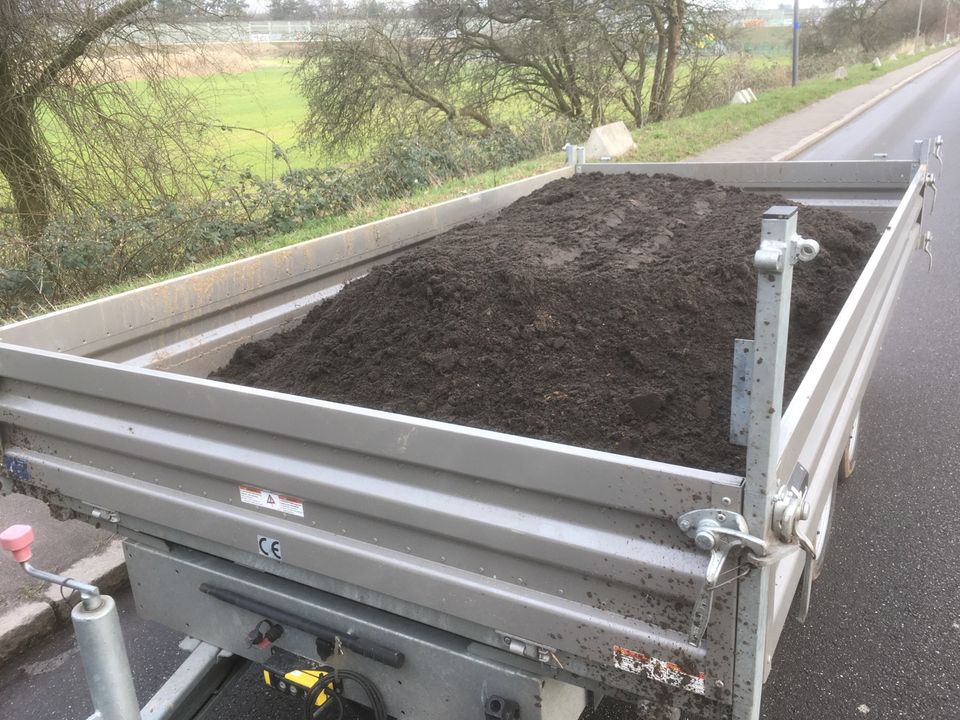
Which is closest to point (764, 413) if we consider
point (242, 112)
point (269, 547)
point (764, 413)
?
point (764, 413)

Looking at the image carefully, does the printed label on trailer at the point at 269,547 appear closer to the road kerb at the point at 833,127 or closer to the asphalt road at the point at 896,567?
the asphalt road at the point at 896,567

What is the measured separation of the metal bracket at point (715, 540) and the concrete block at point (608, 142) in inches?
408

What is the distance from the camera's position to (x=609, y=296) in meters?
2.88

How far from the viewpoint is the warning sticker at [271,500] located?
1.97 m

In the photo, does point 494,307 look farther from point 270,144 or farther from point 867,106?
point 867,106

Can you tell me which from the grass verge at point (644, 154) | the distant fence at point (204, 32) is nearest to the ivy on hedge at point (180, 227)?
the grass verge at point (644, 154)

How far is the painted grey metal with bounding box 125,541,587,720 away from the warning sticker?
0.27m

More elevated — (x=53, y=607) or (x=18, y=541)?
(x=18, y=541)

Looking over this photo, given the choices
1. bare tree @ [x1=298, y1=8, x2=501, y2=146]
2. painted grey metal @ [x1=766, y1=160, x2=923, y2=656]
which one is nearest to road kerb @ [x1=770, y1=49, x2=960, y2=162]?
bare tree @ [x1=298, y1=8, x2=501, y2=146]

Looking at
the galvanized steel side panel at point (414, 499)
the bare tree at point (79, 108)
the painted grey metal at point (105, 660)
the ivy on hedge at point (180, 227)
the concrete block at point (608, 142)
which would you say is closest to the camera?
the galvanized steel side panel at point (414, 499)

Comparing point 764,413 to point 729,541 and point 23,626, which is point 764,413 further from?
point 23,626

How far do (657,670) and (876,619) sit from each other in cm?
215

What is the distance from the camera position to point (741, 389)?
4.90 ft

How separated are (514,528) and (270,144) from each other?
998 centimetres
